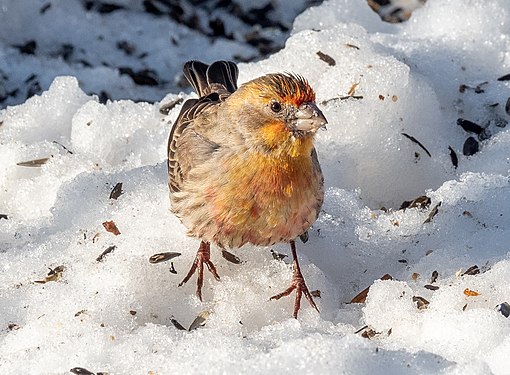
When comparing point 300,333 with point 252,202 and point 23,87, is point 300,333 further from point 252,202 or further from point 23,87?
point 23,87

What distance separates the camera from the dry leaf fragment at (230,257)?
216 inches

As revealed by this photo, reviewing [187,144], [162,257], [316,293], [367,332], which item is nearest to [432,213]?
[316,293]

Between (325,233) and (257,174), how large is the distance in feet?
2.78

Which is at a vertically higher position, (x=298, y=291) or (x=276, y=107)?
(x=276, y=107)

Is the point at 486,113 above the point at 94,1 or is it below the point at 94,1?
above

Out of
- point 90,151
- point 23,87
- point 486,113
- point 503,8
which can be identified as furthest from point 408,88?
point 23,87

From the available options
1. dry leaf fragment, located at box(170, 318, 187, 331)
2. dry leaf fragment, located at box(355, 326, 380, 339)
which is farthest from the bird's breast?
dry leaf fragment, located at box(355, 326, 380, 339)

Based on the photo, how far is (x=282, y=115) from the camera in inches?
193

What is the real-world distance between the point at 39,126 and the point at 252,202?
91.2 inches

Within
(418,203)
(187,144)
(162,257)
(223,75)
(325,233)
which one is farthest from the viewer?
(223,75)

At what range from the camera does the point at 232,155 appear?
5.07 metres

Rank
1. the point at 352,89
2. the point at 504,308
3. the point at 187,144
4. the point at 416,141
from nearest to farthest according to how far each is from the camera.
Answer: the point at 504,308
the point at 187,144
the point at 416,141
the point at 352,89

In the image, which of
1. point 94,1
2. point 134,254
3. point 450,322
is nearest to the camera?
point 450,322

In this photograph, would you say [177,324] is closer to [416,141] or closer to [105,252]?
[105,252]
